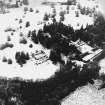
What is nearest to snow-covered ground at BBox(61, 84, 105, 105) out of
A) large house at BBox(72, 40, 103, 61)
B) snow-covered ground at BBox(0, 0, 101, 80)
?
snow-covered ground at BBox(0, 0, 101, 80)

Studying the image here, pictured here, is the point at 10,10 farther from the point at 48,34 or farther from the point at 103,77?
the point at 103,77

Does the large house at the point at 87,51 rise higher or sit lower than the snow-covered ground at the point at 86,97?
higher

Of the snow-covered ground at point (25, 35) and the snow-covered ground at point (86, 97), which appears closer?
Result: the snow-covered ground at point (86, 97)

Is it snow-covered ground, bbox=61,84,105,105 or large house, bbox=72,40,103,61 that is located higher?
large house, bbox=72,40,103,61

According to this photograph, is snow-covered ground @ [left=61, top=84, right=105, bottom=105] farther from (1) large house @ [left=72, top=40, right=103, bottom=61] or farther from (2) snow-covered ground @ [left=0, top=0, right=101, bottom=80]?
(1) large house @ [left=72, top=40, right=103, bottom=61]

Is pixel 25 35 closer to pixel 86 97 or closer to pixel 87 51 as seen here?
pixel 87 51

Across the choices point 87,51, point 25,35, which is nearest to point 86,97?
point 87,51

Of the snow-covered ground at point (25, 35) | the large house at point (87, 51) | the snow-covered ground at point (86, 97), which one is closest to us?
the snow-covered ground at point (86, 97)

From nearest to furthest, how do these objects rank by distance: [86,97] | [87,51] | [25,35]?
1. [86,97]
2. [87,51]
3. [25,35]

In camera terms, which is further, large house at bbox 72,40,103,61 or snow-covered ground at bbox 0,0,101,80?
large house at bbox 72,40,103,61

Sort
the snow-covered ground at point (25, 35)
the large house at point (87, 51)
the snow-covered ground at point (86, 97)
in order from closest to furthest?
the snow-covered ground at point (86, 97) → the snow-covered ground at point (25, 35) → the large house at point (87, 51)

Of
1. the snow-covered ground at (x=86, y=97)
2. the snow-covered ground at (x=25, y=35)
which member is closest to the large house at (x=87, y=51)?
the snow-covered ground at (x=25, y=35)

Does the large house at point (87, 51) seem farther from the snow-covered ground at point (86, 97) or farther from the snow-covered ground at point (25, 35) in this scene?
the snow-covered ground at point (86, 97)
